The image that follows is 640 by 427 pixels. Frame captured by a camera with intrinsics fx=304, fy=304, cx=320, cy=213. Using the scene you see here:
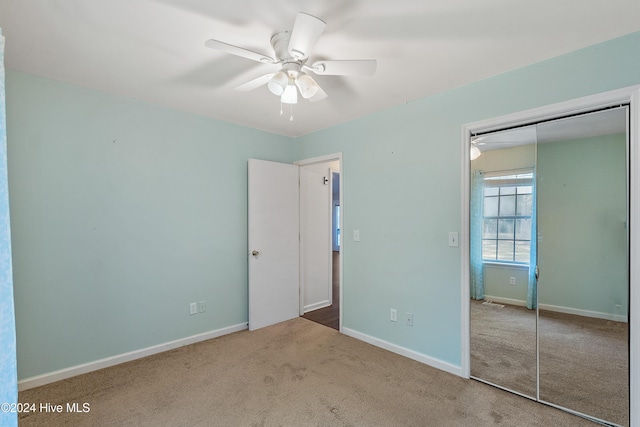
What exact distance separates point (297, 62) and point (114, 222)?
2.11m

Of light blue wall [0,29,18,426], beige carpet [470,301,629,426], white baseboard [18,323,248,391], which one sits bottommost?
white baseboard [18,323,248,391]

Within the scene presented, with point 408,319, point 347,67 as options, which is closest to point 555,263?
point 408,319

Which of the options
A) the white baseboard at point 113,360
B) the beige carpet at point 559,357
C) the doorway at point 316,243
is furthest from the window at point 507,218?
the white baseboard at point 113,360

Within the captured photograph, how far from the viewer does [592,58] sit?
1.90 metres

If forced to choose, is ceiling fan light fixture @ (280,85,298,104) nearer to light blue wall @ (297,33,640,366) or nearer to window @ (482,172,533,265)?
light blue wall @ (297,33,640,366)

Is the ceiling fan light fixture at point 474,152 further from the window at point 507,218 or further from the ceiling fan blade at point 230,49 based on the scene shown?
the ceiling fan blade at point 230,49

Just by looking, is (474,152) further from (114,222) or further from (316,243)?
(114,222)

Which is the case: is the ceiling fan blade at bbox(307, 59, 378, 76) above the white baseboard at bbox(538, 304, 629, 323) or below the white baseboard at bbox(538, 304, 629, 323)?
above

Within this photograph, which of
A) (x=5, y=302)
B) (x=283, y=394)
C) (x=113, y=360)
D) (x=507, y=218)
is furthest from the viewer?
(x=113, y=360)

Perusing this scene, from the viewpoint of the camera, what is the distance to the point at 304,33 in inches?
57.2

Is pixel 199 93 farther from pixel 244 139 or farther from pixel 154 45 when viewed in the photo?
pixel 244 139

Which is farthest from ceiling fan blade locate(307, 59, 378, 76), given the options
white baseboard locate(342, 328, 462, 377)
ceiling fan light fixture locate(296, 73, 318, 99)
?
white baseboard locate(342, 328, 462, 377)

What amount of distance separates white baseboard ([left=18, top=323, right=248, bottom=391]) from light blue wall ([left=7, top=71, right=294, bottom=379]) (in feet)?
0.15

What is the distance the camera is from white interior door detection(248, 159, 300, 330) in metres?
3.53
